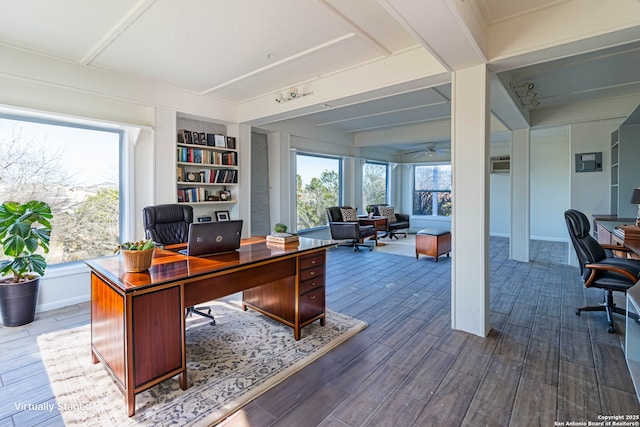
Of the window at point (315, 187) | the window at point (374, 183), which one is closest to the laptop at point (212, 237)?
the window at point (315, 187)

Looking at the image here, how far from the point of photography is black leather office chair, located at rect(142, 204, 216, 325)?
129 inches

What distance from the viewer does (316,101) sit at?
388 centimetres

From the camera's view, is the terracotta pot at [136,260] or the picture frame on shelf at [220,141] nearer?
the terracotta pot at [136,260]

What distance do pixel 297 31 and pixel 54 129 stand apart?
9.85 ft

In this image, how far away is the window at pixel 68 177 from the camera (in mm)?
3213

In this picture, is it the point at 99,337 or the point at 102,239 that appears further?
the point at 102,239

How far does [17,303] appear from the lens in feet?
9.45

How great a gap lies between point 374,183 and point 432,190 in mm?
1984

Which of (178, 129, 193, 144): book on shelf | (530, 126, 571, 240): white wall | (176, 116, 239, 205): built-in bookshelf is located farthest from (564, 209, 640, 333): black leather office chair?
(530, 126, 571, 240): white wall

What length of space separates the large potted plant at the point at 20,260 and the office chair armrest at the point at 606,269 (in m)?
5.15

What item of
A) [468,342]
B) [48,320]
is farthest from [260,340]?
[48,320]

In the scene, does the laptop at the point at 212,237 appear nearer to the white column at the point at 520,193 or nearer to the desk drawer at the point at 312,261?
the desk drawer at the point at 312,261

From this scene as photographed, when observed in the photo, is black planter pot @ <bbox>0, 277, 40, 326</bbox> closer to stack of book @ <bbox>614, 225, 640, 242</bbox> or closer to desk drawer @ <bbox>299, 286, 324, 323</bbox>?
desk drawer @ <bbox>299, 286, 324, 323</bbox>

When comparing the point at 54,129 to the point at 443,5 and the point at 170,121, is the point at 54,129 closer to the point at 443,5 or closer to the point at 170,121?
the point at 170,121
